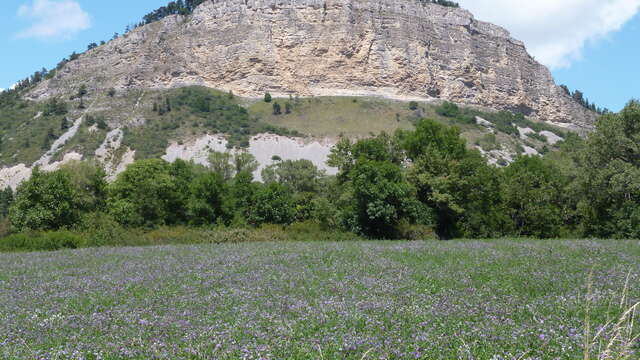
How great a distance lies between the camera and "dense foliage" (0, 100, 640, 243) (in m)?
44.4

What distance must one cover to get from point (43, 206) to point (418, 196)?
120ft

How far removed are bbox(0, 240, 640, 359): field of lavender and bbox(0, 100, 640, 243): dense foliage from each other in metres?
25.1

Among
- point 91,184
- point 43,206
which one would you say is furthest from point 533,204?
point 91,184

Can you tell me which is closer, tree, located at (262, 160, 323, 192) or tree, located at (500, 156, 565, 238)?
tree, located at (500, 156, 565, 238)

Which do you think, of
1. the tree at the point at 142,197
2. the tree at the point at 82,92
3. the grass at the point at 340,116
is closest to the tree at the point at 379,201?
the tree at the point at 142,197

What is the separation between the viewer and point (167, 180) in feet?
203

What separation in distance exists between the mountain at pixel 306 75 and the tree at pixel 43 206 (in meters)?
78.3

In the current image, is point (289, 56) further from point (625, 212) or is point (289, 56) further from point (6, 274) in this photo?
point (6, 274)

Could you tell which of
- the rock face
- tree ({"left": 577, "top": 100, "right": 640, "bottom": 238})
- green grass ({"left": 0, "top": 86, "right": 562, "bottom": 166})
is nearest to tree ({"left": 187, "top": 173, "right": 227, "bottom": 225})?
tree ({"left": 577, "top": 100, "right": 640, "bottom": 238})

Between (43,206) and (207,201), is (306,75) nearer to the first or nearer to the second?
(207,201)

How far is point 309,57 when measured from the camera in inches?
6496

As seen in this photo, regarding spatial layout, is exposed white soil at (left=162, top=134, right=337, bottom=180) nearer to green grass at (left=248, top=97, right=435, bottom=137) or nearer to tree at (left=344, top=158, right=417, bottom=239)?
green grass at (left=248, top=97, right=435, bottom=137)

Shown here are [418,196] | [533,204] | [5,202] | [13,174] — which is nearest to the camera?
[418,196]

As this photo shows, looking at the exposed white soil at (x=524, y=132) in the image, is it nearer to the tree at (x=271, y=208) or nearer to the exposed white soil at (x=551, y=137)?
the exposed white soil at (x=551, y=137)
